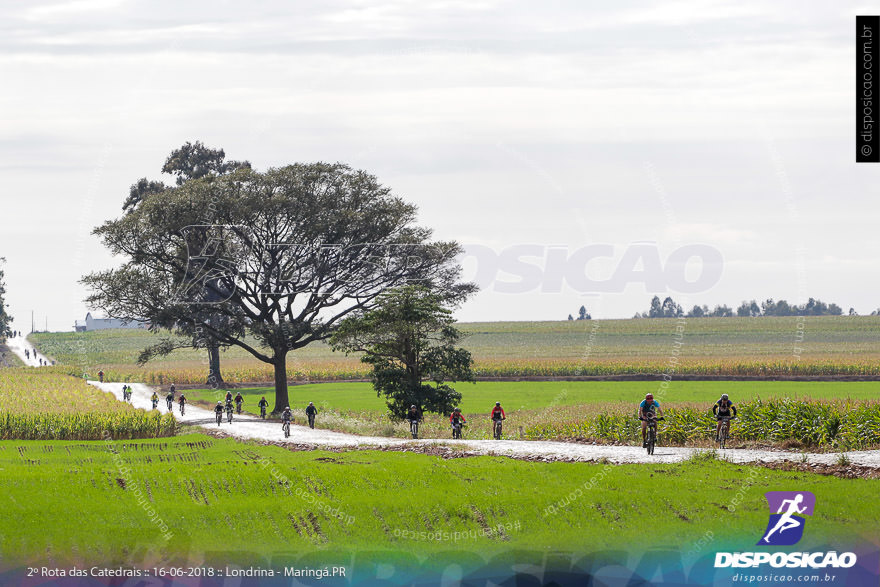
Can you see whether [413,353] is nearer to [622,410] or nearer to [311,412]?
[311,412]

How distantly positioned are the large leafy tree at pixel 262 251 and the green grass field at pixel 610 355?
21.6m

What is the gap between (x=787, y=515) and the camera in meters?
22.7

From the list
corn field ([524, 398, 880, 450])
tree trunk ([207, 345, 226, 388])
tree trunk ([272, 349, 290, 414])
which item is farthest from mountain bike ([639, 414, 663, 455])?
tree trunk ([207, 345, 226, 388])

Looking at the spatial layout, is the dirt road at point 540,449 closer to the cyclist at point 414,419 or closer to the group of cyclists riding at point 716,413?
the cyclist at point 414,419

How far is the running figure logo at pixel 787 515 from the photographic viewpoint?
21625 millimetres

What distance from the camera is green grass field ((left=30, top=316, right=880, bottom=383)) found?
3344 inches

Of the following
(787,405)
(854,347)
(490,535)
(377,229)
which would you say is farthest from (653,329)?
(490,535)

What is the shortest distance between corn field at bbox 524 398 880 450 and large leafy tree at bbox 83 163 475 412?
25760mm

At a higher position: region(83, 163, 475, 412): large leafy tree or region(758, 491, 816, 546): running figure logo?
region(83, 163, 475, 412): large leafy tree

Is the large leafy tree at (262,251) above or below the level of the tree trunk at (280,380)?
above

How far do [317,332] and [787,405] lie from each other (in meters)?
35.3

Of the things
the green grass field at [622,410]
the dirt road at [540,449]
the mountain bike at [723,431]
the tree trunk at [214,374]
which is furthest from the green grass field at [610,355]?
the dirt road at [540,449]

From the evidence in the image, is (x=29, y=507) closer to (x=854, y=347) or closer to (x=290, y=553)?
(x=290, y=553)

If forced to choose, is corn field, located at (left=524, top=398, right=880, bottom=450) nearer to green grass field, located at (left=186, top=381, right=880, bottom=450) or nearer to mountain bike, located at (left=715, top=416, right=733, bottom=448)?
green grass field, located at (left=186, top=381, right=880, bottom=450)
